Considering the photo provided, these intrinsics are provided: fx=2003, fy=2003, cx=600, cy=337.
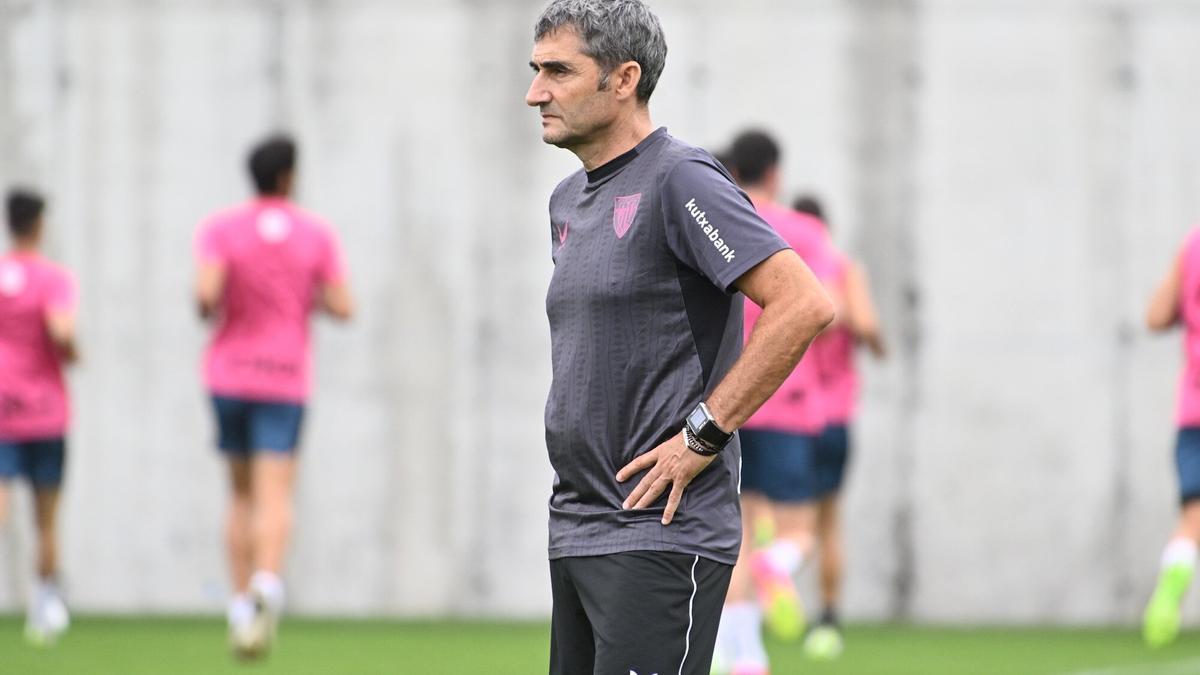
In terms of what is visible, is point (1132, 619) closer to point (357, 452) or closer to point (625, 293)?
point (357, 452)

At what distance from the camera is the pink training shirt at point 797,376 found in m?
8.30

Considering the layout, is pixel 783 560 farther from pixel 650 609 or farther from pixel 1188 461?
pixel 650 609

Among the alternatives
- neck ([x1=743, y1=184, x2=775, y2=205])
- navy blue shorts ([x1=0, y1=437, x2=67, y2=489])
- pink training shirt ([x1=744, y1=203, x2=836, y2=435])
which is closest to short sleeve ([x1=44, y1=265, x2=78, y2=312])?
navy blue shorts ([x1=0, y1=437, x2=67, y2=489])

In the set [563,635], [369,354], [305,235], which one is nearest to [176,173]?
[369,354]

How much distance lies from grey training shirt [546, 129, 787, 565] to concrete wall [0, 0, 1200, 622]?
815 cm

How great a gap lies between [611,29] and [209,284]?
5173 millimetres

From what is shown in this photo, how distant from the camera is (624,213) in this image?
3.68m

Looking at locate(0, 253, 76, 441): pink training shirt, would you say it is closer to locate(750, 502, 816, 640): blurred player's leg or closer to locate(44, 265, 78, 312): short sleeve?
locate(44, 265, 78, 312): short sleeve

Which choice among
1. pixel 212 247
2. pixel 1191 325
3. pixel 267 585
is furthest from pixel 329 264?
pixel 1191 325

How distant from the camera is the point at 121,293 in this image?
11953mm

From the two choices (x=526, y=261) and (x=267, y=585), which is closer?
(x=267, y=585)

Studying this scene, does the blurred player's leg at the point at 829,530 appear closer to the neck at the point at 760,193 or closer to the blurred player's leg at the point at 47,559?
the neck at the point at 760,193

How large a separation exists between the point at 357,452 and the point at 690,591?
8.44 metres

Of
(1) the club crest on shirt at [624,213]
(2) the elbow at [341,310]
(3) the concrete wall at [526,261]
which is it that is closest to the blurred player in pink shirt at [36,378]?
(2) the elbow at [341,310]
